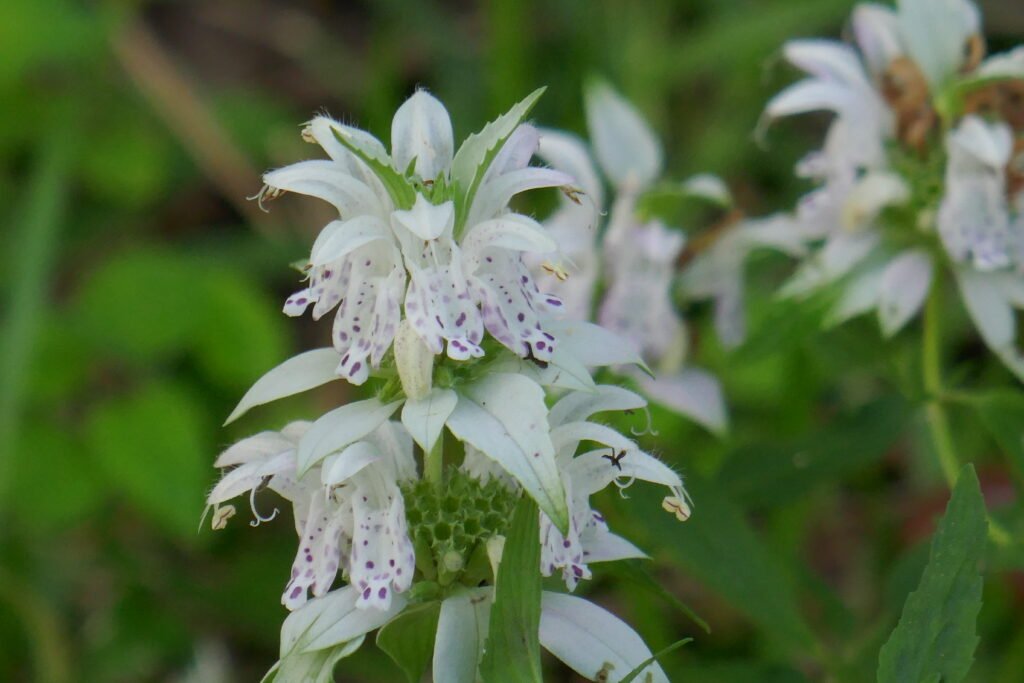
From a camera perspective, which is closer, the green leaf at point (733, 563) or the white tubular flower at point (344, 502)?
the white tubular flower at point (344, 502)

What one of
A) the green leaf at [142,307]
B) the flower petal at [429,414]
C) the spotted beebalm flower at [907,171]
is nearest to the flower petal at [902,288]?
the spotted beebalm flower at [907,171]

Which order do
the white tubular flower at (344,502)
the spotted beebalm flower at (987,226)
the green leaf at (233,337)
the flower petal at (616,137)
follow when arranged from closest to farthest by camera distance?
the white tubular flower at (344,502) < the spotted beebalm flower at (987,226) < the flower petal at (616,137) < the green leaf at (233,337)

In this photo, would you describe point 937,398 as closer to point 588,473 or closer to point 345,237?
point 588,473

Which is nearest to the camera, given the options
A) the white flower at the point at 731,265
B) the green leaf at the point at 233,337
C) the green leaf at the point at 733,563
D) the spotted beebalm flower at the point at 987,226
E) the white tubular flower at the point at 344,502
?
the white tubular flower at the point at 344,502

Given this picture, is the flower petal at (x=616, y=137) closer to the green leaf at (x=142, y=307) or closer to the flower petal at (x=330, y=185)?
the flower petal at (x=330, y=185)

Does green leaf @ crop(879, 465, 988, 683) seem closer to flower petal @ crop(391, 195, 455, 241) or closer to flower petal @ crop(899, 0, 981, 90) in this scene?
flower petal @ crop(391, 195, 455, 241)

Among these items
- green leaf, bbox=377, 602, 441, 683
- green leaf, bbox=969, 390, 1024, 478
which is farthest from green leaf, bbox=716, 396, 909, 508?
green leaf, bbox=377, 602, 441, 683
